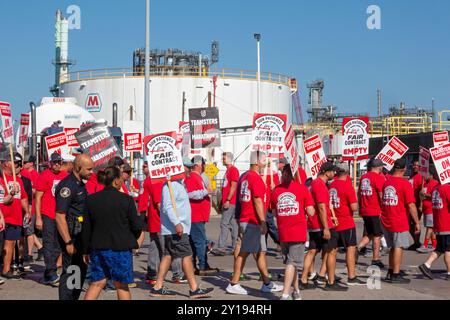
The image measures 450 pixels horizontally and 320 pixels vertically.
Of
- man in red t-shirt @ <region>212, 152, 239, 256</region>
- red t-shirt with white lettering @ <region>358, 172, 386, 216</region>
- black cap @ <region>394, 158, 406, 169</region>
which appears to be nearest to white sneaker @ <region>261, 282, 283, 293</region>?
black cap @ <region>394, 158, 406, 169</region>

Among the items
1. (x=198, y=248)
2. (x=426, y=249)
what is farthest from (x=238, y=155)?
(x=198, y=248)

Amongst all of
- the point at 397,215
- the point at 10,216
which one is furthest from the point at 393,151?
the point at 10,216

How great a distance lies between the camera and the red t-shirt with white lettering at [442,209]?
37.6 feet

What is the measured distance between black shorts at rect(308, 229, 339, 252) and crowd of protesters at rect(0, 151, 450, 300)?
0.06ft

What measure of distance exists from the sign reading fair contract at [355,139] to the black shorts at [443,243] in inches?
272

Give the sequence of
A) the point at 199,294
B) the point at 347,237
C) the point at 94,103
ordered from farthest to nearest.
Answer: the point at 94,103, the point at 347,237, the point at 199,294

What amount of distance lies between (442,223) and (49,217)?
5951mm

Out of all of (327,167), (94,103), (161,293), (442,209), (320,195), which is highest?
(94,103)

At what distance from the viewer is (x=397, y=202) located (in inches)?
439

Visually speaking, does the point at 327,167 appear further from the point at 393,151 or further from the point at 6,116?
the point at 393,151

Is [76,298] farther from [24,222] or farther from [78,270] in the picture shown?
[24,222]

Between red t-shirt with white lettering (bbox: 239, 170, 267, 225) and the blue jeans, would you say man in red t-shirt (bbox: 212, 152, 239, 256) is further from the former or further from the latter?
red t-shirt with white lettering (bbox: 239, 170, 267, 225)

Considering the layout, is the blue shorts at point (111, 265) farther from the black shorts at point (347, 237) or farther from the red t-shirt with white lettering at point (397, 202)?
the red t-shirt with white lettering at point (397, 202)

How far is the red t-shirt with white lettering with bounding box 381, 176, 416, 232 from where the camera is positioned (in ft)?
36.3
